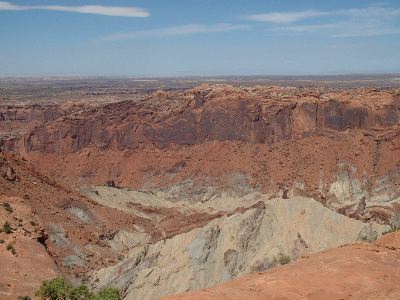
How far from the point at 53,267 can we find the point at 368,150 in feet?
178

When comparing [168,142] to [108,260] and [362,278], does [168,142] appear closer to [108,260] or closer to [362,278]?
[108,260]

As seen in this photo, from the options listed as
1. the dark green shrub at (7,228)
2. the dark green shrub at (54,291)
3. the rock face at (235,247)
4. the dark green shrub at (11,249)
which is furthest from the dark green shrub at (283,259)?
the dark green shrub at (7,228)

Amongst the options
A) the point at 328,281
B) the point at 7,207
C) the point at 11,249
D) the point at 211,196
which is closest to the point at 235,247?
the point at 11,249

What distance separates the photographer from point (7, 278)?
36719 mm

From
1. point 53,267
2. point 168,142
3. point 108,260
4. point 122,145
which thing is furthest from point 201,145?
point 53,267

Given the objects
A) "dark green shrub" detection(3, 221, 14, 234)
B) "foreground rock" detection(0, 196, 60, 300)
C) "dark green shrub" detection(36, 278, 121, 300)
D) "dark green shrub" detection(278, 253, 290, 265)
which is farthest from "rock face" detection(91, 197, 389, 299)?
"dark green shrub" detection(36, 278, 121, 300)

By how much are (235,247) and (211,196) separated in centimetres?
3835

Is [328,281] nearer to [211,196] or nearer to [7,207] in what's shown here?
[7,207]

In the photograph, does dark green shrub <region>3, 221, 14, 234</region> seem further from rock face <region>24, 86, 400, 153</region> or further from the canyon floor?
rock face <region>24, 86, 400, 153</region>

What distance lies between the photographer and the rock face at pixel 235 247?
42844 mm

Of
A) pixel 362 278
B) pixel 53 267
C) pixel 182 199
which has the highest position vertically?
pixel 362 278

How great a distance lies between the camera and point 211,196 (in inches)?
3307

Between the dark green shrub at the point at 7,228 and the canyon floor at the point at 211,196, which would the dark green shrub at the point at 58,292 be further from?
the dark green shrub at the point at 7,228

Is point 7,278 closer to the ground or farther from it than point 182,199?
farther from it
